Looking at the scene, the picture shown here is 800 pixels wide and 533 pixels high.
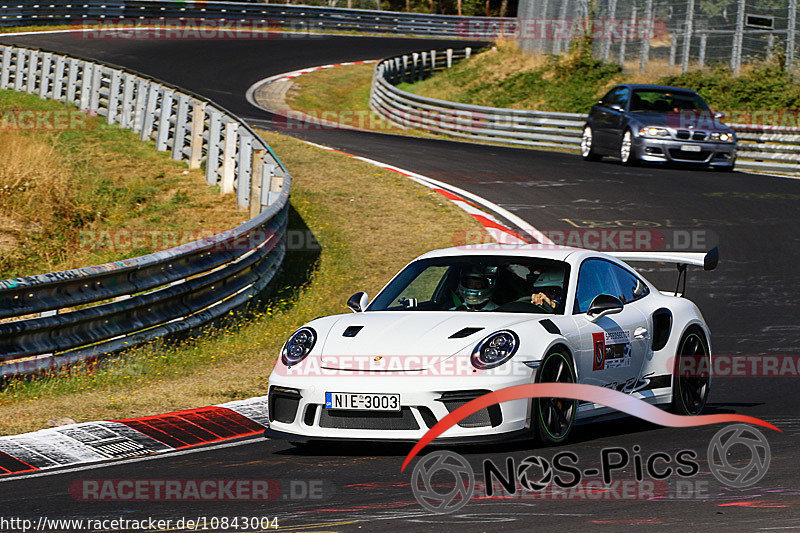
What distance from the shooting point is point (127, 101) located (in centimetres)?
2312

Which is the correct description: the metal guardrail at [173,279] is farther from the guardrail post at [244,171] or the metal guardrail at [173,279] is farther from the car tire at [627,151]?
the car tire at [627,151]

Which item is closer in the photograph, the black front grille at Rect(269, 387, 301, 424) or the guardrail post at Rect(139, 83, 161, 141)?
the black front grille at Rect(269, 387, 301, 424)

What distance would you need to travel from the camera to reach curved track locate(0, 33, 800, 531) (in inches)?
208

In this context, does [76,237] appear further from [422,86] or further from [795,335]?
[422,86]

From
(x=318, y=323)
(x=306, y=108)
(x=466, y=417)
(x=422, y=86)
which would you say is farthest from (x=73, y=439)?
(x=422, y=86)

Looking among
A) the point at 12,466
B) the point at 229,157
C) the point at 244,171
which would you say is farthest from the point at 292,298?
the point at 12,466

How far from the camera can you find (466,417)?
661cm

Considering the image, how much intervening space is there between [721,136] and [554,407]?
16.1m

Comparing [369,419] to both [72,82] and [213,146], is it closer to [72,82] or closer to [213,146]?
[213,146]

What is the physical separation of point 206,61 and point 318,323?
3541 centimetres

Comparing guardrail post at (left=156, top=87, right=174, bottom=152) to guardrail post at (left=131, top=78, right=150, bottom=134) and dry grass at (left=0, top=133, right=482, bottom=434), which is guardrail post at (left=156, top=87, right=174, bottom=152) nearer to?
guardrail post at (left=131, top=78, right=150, bottom=134)

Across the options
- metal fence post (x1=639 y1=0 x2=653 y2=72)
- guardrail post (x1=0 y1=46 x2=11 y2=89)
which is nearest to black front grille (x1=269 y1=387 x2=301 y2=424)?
guardrail post (x1=0 y1=46 x2=11 y2=89)

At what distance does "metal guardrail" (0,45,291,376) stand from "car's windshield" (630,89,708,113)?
8589mm

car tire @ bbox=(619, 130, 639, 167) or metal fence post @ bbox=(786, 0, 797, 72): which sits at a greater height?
metal fence post @ bbox=(786, 0, 797, 72)
